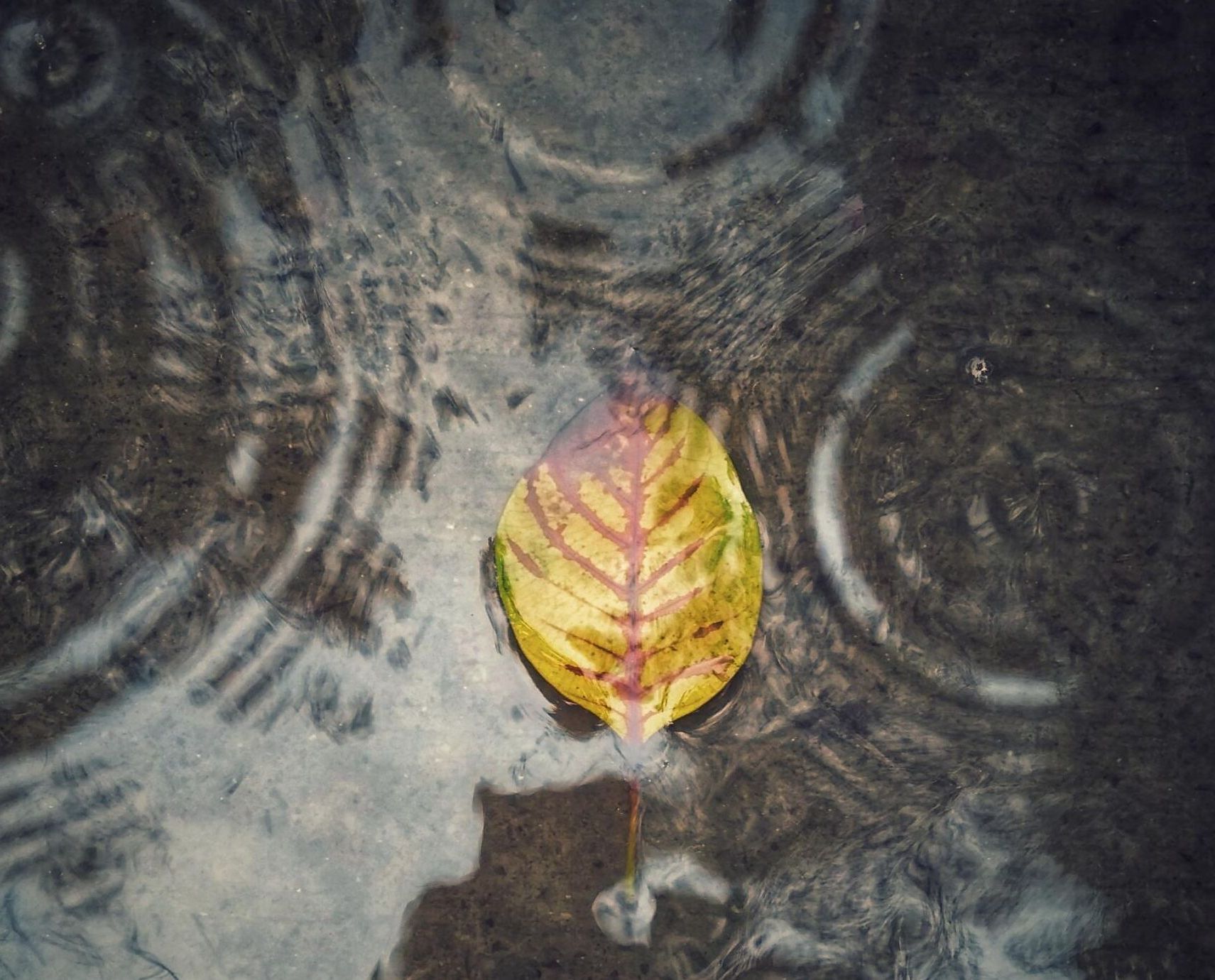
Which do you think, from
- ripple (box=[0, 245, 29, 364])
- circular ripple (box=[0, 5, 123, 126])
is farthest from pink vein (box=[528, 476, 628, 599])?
circular ripple (box=[0, 5, 123, 126])

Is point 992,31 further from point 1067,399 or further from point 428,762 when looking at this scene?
point 428,762

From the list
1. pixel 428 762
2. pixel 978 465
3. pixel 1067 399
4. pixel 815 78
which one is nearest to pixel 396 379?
pixel 428 762

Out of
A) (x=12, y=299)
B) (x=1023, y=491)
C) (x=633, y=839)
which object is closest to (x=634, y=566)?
(x=633, y=839)

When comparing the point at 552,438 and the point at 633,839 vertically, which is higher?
the point at 552,438

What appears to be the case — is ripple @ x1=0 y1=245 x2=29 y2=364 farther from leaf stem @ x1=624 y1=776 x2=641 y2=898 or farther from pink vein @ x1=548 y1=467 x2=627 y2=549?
leaf stem @ x1=624 y1=776 x2=641 y2=898

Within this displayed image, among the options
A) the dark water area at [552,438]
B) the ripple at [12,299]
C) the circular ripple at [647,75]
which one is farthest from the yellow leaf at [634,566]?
the ripple at [12,299]

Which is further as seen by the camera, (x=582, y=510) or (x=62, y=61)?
(x=62, y=61)

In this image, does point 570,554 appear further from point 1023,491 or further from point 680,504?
point 1023,491
